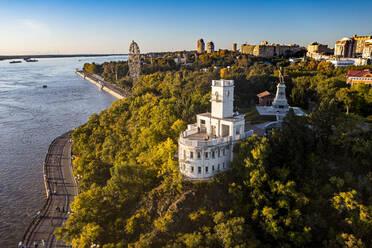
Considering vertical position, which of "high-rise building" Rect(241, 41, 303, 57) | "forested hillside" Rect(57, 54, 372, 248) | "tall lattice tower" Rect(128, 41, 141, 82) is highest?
"high-rise building" Rect(241, 41, 303, 57)

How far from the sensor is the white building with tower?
27.5m

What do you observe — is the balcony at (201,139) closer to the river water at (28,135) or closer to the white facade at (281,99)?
the white facade at (281,99)

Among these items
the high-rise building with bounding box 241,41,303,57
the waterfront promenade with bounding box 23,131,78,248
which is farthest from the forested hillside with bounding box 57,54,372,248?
the high-rise building with bounding box 241,41,303,57

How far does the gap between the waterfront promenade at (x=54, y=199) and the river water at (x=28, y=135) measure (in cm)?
204

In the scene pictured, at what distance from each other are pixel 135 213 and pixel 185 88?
120 ft

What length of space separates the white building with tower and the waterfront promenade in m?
16.1

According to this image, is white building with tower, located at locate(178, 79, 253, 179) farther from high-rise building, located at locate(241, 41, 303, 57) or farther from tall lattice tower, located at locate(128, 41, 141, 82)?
high-rise building, located at locate(241, 41, 303, 57)

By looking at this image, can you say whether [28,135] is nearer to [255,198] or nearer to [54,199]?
[54,199]

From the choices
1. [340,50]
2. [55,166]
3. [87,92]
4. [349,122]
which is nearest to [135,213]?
Answer: [55,166]

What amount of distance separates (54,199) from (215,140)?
23252mm

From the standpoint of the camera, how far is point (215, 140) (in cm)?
2745

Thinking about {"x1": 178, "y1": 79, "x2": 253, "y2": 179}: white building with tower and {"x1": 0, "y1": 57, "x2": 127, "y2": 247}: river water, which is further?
{"x1": 0, "y1": 57, "x2": 127, "y2": 247}: river water

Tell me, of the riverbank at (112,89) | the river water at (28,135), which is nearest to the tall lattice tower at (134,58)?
the riverbank at (112,89)

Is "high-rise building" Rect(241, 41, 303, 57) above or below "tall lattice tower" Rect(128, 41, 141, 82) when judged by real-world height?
above
